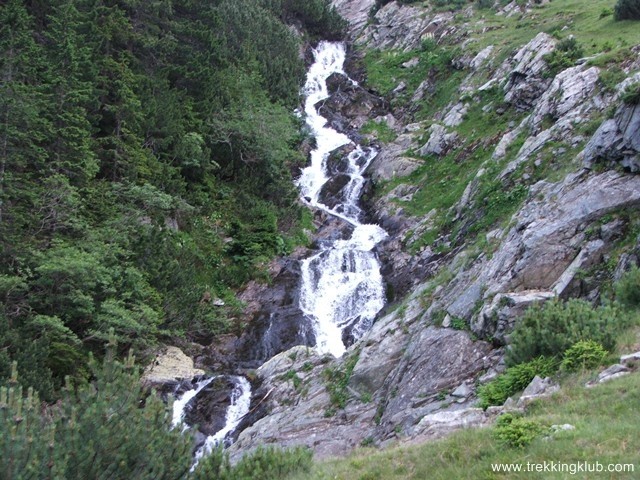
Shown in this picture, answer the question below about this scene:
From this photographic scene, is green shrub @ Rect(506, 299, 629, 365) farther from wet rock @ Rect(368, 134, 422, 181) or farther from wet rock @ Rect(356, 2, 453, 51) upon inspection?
wet rock @ Rect(356, 2, 453, 51)

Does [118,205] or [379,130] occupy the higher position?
[379,130]

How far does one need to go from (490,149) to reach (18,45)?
864 inches

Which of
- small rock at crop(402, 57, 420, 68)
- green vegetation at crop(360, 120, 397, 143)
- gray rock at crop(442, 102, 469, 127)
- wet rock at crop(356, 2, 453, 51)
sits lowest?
gray rock at crop(442, 102, 469, 127)

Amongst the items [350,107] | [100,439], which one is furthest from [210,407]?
[350,107]

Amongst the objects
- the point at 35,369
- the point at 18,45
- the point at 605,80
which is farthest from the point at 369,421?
the point at 18,45

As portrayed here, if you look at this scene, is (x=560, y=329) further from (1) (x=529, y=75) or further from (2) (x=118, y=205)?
(1) (x=529, y=75)

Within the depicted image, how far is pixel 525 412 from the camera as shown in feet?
25.2

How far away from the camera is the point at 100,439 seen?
20.5 feet

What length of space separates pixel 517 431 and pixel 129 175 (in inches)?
765

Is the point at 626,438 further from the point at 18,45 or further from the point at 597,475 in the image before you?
the point at 18,45

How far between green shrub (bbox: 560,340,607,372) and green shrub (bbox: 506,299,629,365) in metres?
0.24

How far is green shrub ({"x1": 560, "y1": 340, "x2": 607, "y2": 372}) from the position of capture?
329 inches

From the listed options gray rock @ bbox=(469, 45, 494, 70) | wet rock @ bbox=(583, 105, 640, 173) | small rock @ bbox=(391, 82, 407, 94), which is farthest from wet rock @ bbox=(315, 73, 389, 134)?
wet rock @ bbox=(583, 105, 640, 173)

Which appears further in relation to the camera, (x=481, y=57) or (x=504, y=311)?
(x=481, y=57)
